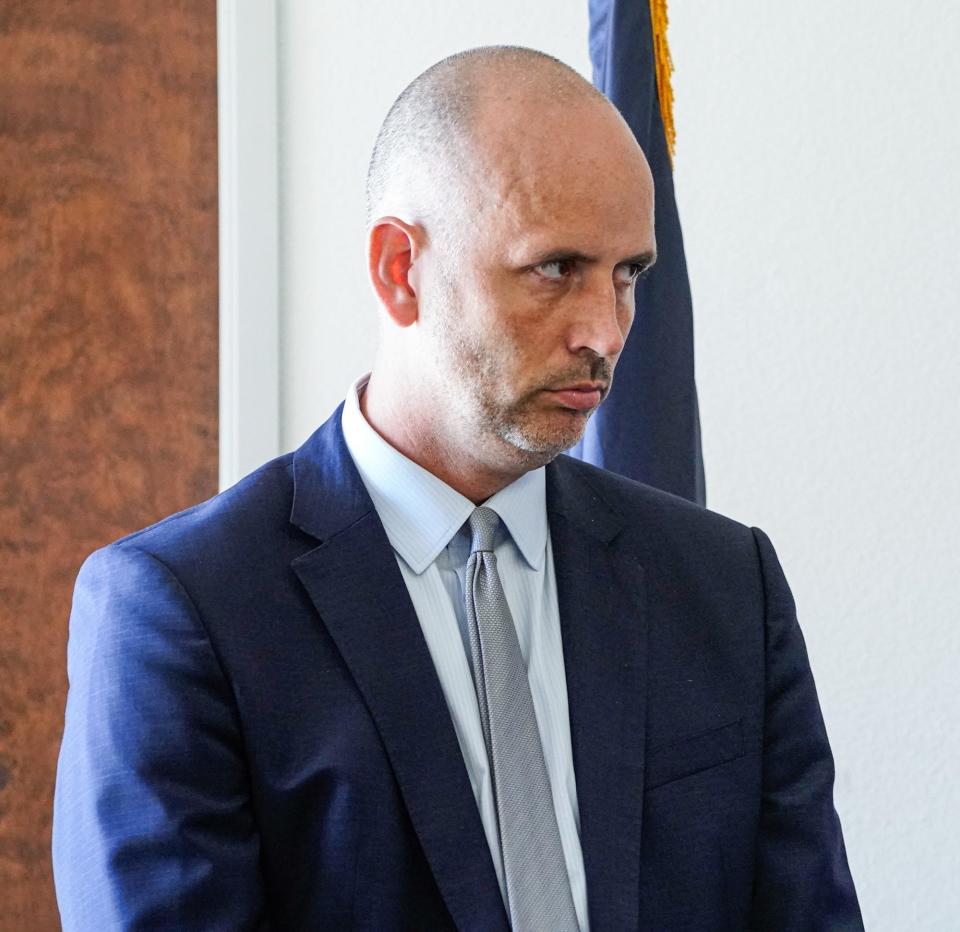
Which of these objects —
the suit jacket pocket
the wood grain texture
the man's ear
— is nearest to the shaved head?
the man's ear

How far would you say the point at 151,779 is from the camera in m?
1.19

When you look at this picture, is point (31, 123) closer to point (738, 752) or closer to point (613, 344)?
point (613, 344)

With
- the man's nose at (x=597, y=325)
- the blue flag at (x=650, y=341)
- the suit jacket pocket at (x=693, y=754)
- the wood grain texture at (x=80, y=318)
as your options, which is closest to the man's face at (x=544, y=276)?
the man's nose at (x=597, y=325)

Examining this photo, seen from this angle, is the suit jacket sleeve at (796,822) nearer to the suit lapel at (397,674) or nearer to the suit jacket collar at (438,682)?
the suit jacket collar at (438,682)

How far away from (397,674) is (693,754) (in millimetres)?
327

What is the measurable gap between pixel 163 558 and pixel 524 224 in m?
0.46

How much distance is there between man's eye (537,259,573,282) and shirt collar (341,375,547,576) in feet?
0.79

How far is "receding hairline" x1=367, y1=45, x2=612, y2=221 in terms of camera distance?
52.8 inches

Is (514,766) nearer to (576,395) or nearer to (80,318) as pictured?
(576,395)

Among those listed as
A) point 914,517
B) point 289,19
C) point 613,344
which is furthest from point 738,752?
point 289,19

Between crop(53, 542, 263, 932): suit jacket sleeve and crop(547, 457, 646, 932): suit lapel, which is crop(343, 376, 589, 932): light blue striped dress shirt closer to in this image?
crop(547, 457, 646, 932): suit lapel

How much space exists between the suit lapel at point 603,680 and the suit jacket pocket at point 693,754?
3 centimetres

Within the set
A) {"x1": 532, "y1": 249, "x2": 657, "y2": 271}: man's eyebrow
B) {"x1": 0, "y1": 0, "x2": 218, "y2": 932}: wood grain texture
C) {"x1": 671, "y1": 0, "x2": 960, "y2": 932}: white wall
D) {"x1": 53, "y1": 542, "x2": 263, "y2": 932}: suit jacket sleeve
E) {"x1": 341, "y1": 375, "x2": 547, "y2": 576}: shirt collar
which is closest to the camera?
{"x1": 53, "y1": 542, "x2": 263, "y2": 932}: suit jacket sleeve

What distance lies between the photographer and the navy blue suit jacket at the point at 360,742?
1.21 meters
